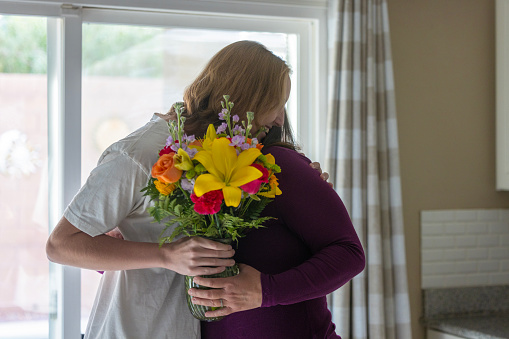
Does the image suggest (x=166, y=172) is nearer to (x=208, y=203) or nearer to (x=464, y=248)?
(x=208, y=203)

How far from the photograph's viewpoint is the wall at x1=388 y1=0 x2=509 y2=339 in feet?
8.80

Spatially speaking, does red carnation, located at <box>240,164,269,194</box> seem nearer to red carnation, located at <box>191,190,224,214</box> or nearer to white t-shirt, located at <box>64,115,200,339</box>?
red carnation, located at <box>191,190,224,214</box>

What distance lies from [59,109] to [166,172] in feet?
4.63

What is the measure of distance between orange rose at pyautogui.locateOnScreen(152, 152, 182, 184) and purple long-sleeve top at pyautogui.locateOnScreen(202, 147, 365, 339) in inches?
10.2

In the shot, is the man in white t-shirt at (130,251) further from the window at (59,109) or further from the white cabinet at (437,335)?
the white cabinet at (437,335)

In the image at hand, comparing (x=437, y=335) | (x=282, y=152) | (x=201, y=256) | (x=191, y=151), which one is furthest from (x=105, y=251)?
(x=437, y=335)

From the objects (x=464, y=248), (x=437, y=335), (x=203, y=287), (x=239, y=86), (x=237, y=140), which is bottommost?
(x=437, y=335)

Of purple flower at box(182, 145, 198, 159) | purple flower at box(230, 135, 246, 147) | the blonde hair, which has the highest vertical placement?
the blonde hair

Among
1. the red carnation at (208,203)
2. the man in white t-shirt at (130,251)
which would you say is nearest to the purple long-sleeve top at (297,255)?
the man in white t-shirt at (130,251)

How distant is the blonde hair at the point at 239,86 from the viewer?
127 cm

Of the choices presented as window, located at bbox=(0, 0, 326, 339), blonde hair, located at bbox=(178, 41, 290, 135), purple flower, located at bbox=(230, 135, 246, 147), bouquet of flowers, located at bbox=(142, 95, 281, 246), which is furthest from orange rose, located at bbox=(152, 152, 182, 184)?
window, located at bbox=(0, 0, 326, 339)

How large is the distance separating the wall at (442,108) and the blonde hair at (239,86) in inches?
59.3

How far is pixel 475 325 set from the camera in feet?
8.25

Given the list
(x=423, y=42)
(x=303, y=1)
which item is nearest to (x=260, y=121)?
(x=303, y=1)
